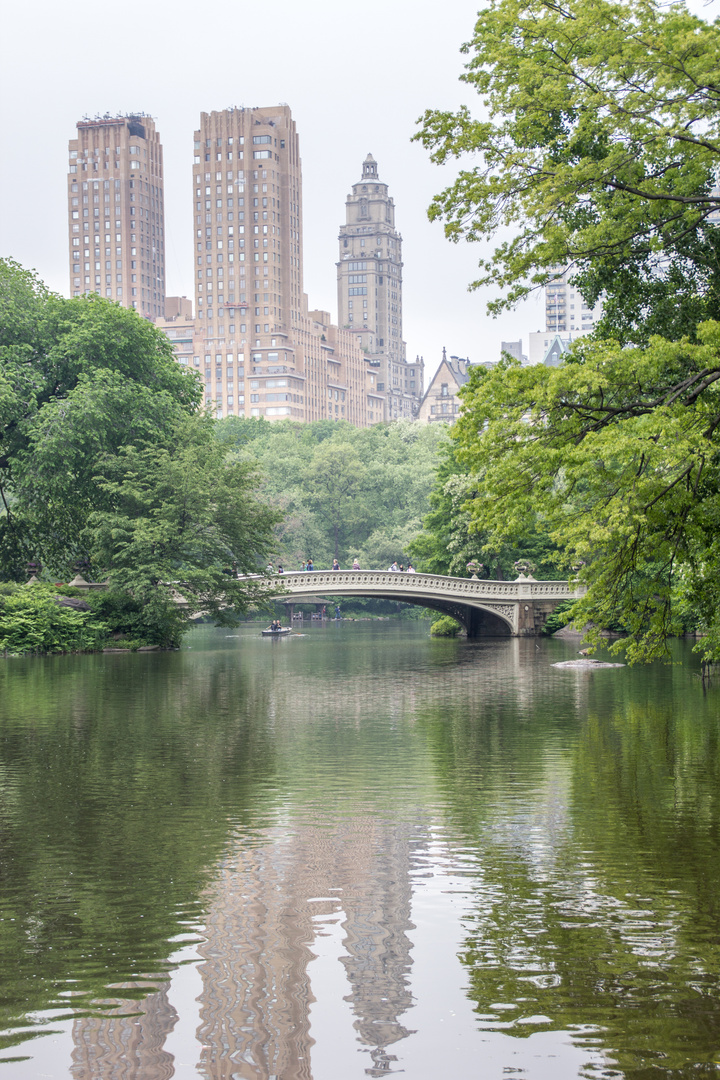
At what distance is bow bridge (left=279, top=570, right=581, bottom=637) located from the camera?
53344 millimetres

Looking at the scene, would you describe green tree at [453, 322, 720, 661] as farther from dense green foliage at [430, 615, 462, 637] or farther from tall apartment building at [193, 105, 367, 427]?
tall apartment building at [193, 105, 367, 427]

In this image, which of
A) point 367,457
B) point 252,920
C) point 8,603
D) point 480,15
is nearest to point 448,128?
point 480,15

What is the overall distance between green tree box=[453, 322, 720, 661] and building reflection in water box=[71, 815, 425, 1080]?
187 inches

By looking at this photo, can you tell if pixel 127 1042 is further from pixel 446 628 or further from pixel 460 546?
pixel 446 628

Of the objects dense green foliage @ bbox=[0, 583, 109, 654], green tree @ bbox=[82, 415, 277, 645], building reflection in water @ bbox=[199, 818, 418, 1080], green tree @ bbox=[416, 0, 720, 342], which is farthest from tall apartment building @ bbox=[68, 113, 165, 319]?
building reflection in water @ bbox=[199, 818, 418, 1080]

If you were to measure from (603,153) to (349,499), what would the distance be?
Result: 269ft

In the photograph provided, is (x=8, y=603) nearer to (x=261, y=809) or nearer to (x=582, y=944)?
(x=261, y=809)

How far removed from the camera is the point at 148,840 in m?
11.3

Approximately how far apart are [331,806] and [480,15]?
10319 millimetres

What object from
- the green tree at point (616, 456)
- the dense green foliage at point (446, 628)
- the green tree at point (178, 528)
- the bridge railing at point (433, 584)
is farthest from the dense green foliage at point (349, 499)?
the green tree at point (616, 456)

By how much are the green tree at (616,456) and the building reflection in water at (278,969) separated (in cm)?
474

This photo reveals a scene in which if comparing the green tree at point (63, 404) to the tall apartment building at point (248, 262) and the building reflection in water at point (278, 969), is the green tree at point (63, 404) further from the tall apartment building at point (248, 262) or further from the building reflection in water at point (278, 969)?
the tall apartment building at point (248, 262)

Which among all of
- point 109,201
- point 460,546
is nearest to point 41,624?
point 460,546

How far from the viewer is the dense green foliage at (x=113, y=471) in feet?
137
